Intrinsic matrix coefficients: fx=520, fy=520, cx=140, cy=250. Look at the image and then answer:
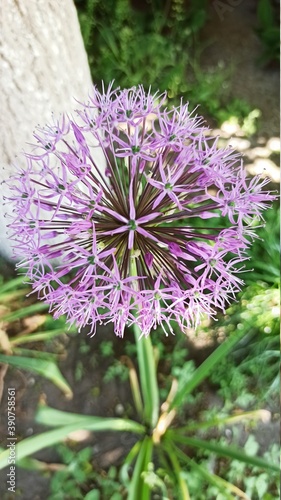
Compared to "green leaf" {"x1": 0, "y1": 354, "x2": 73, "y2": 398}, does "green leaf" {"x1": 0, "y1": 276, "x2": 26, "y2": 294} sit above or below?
above

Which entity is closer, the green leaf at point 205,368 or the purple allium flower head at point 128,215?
the purple allium flower head at point 128,215

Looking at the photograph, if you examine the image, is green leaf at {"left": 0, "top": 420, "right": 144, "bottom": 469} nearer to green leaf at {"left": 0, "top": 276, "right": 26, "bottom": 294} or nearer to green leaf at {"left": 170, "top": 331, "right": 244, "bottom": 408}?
green leaf at {"left": 170, "top": 331, "right": 244, "bottom": 408}

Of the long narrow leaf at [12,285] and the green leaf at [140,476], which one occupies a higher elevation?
the long narrow leaf at [12,285]

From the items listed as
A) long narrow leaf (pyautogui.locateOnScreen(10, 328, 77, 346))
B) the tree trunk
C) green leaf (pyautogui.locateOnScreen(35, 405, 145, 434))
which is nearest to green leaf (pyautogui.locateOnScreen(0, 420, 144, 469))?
green leaf (pyautogui.locateOnScreen(35, 405, 145, 434))

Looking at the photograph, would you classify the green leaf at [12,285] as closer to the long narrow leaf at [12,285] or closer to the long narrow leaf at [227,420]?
the long narrow leaf at [12,285]

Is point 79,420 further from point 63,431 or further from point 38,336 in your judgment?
point 38,336

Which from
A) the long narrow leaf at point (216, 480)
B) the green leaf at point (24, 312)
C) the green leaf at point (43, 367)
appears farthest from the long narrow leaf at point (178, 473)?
the green leaf at point (24, 312)

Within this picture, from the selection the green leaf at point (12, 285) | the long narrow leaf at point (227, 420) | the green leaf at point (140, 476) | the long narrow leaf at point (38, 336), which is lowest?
the green leaf at point (140, 476)
